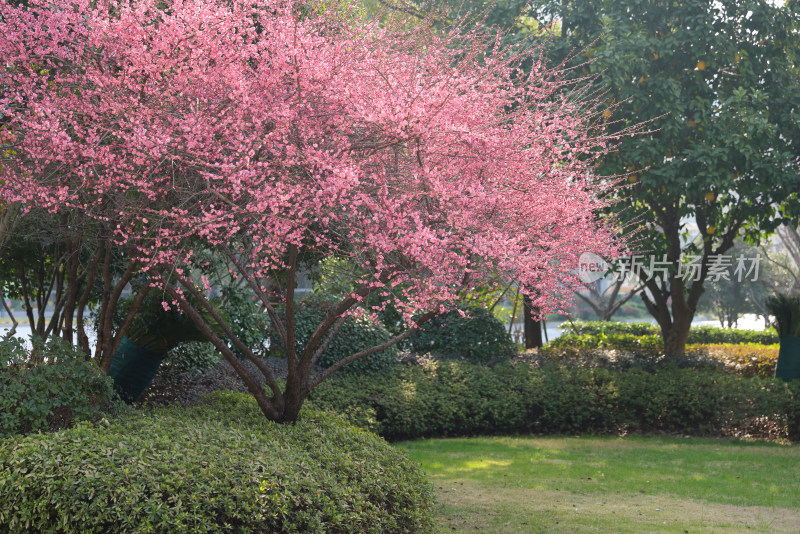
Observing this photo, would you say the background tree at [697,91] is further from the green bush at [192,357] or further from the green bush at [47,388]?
the green bush at [47,388]

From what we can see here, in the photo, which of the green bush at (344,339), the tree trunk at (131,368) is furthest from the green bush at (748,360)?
the tree trunk at (131,368)

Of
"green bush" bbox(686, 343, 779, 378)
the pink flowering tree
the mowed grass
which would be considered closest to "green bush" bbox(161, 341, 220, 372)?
the mowed grass

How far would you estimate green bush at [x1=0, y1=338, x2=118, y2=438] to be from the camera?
5469mm

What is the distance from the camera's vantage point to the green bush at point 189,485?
426 cm

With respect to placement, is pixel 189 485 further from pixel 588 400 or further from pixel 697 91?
pixel 697 91

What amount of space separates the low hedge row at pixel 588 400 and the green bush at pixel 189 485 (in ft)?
17.6

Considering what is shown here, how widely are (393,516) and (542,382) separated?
273 inches

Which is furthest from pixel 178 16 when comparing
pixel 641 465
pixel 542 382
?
pixel 542 382

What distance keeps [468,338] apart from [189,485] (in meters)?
9.30

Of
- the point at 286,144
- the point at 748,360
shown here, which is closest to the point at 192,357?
the point at 286,144

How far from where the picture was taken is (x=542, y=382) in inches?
469

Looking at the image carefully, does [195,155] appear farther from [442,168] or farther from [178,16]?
[442,168]

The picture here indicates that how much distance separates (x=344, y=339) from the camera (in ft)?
37.8

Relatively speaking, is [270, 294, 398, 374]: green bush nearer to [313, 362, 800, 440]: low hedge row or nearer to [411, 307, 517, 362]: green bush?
[313, 362, 800, 440]: low hedge row
